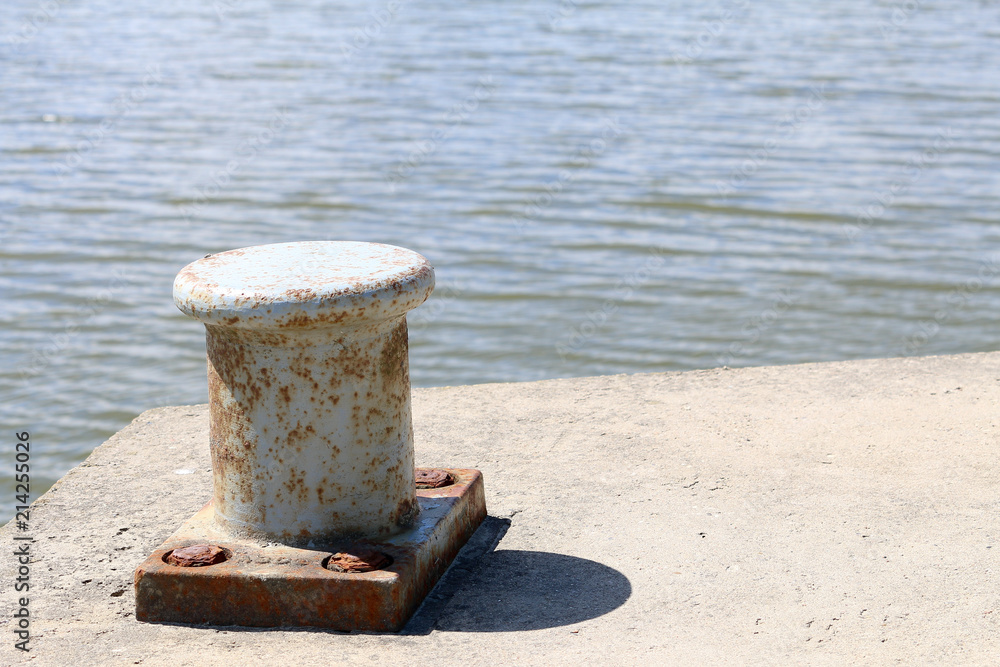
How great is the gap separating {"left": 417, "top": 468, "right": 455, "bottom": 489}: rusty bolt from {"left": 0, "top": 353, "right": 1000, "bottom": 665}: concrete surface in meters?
0.21

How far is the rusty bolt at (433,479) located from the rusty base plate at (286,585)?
329 millimetres

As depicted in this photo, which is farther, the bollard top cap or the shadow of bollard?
the shadow of bollard

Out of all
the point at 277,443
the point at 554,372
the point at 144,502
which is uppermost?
the point at 277,443

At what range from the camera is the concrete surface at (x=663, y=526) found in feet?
8.24

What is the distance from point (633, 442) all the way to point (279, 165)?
676 cm

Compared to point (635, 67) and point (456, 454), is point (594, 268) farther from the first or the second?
point (635, 67)

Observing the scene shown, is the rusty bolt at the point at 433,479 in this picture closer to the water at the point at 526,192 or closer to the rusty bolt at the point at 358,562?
the rusty bolt at the point at 358,562

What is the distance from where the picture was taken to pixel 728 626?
100 inches

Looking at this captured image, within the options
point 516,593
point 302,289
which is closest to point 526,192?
point 516,593

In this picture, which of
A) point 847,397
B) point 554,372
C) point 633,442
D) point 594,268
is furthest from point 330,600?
point 594,268

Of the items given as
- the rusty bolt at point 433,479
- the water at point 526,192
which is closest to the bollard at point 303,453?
the rusty bolt at point 433,479

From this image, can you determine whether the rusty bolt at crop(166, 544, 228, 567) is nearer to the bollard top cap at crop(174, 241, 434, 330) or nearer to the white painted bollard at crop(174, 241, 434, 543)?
the white painted bollard at crop(174, 241, 434, 543)

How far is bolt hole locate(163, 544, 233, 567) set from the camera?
2645 mm

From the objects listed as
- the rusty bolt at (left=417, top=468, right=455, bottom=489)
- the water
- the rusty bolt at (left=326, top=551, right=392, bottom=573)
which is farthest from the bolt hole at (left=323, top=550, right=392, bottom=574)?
the water
